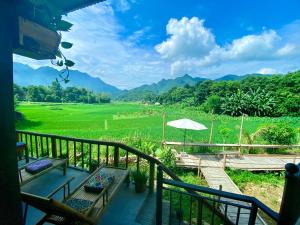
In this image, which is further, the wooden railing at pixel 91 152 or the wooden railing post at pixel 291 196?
the wooden railing at pixel 91 152

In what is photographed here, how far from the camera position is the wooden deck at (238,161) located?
8.27 m

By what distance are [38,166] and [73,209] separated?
205 centimetres

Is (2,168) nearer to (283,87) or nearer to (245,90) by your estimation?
(283,87)

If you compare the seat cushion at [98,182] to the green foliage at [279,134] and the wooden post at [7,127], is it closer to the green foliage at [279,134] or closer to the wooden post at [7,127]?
the wooden post at [7,127]

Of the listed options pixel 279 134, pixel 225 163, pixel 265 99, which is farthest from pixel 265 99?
pixel 225 163

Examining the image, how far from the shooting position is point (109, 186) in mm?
3078

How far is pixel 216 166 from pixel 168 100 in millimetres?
50174

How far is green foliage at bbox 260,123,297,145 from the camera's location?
10.4m

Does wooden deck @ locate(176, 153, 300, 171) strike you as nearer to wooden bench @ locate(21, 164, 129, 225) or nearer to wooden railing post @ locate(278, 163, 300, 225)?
wooden bench @ locate(21, 164, 129, 225)

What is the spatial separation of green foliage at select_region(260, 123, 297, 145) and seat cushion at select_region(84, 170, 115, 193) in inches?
407

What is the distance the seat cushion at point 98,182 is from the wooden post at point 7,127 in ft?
7.80

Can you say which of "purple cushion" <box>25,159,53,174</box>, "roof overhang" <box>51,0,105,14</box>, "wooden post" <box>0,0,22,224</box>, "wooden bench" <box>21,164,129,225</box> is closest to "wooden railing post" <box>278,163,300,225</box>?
A: "wooden post" <box>0,0,22,224</box>

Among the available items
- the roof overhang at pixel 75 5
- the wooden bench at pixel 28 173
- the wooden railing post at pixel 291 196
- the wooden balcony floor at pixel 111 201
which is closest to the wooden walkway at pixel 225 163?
the wooden balcony floor at pixel 111 201

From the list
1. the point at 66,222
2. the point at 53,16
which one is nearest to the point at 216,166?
the point at 66,222
